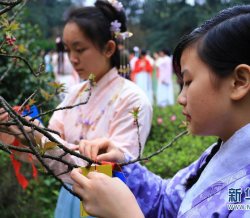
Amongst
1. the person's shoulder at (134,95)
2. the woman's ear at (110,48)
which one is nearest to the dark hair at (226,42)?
the person's shoulder at (134,95)

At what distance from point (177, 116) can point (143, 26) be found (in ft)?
51.7

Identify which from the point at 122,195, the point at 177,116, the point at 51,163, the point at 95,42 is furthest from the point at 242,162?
the point at 177,116

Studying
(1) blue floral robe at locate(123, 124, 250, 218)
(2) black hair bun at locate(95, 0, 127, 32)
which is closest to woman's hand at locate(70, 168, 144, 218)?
(1) blue floral robe at locate(123, 124, 250, 218)

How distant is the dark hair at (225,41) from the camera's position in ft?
3.66

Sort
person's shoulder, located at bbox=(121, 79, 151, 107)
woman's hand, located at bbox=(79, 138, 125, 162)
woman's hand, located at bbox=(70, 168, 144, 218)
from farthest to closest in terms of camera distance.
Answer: person's shoulder, located at bbox=(121, 79, 151, 107)
woman's hand, located at bbox=(79, 138, 125, 162)
woman's hand, located at bbox=(70, 168, 144, 218)

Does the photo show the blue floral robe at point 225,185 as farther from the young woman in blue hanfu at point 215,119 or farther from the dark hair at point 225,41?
the dark hair at point 225,41

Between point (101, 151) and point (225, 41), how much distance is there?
57 centimetres

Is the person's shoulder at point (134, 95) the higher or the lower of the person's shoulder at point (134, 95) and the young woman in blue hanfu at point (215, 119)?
the lower

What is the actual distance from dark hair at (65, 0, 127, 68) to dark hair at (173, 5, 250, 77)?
89cm

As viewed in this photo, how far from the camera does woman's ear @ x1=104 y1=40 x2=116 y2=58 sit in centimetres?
204

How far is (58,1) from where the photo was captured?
2797 cm

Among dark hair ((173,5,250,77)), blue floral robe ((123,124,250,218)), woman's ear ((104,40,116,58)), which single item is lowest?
blue floral robe ((123,124,250,218))

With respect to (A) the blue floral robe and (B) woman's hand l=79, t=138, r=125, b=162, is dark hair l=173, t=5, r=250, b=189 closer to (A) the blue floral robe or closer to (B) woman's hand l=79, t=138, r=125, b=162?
(A) the blue floral robe

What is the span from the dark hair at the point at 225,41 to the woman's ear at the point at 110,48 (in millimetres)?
874
